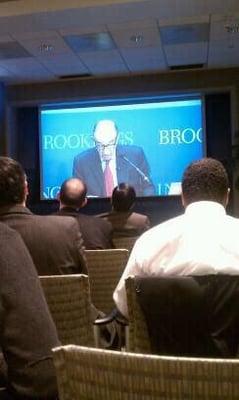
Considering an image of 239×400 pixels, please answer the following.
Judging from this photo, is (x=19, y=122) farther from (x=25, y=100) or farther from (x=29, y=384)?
(x=29, y=384)

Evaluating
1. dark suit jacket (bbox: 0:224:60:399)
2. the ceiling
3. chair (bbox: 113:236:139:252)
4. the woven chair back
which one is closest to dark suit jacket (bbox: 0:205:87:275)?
the woven chair back

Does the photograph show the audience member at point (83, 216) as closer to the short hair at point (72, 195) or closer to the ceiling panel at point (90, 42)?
the short hair at point (72, 195)

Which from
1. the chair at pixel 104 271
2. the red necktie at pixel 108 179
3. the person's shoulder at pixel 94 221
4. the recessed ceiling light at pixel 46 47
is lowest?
the chair at pixel 104 271

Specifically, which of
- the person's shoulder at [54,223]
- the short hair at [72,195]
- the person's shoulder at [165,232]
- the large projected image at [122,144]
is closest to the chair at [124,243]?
the short hair at [72,195]

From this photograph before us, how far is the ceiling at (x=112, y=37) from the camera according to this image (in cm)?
518

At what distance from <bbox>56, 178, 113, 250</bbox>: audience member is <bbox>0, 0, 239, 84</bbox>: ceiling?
2.59 metres

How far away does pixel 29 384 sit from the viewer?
1.06m

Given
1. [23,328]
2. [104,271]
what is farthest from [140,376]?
[104,271]

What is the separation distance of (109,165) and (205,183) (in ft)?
21.0

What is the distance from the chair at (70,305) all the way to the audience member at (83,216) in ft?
4.58

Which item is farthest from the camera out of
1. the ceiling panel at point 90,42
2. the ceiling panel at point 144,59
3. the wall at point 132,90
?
the wall at point 132,90

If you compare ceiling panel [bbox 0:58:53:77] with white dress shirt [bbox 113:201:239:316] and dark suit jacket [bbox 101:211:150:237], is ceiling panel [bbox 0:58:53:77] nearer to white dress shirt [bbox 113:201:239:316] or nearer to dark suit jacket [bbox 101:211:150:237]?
dark suit jacket [bbox 101:211:150:237]

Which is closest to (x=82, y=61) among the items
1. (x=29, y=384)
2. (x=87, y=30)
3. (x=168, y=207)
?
(x=87, y=30)

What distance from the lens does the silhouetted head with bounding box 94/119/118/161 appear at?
8047mm
